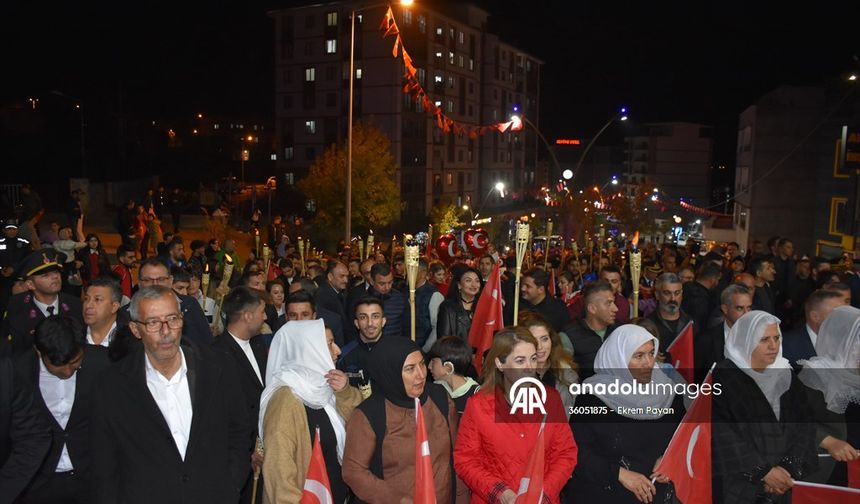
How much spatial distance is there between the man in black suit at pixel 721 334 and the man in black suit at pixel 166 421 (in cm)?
448

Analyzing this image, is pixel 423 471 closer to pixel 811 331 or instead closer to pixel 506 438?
pixel 506 438

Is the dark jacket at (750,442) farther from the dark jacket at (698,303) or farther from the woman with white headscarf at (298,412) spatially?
the dark jacket at (698,303)

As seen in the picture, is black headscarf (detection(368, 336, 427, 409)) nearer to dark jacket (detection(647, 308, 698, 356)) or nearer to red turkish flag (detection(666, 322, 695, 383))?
red turkish flag (detection(666, 322, 695, 383))

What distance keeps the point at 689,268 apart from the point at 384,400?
742 centimetres

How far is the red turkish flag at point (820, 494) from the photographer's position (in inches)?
181

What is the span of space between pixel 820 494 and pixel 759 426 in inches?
23.2

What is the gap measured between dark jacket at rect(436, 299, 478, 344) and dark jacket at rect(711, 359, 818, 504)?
364 cm

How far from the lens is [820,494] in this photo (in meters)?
4.62

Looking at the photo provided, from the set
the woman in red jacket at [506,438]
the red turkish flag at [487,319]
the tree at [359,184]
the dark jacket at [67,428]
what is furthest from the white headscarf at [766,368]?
the tree at [359,184]

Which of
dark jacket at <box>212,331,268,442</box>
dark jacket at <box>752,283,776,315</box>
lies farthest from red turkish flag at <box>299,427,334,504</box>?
dark jacket at <box>752,283,776,315</box>

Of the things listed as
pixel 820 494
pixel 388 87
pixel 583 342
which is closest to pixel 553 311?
pixel 583 342

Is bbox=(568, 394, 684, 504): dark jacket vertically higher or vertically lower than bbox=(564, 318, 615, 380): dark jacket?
lower

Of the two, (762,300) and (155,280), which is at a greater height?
(155,280)

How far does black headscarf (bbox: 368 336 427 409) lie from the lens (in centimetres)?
426
